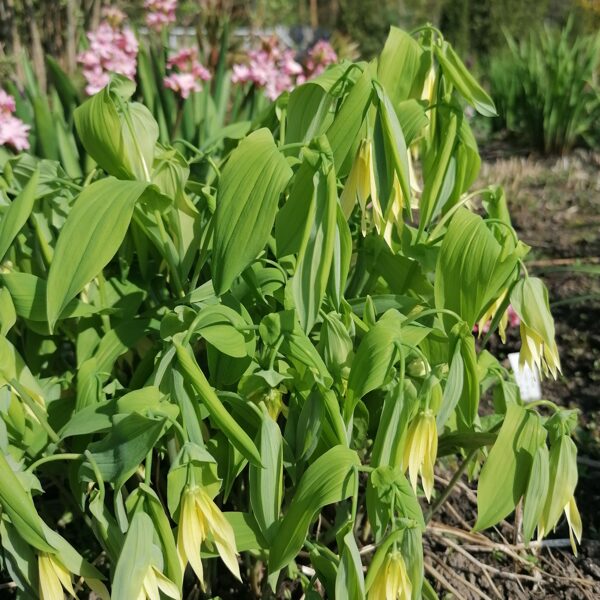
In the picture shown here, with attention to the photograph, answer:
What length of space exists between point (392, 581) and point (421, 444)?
0.15 meters

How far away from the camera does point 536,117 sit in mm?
4430

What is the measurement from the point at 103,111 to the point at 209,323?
0.31 meters

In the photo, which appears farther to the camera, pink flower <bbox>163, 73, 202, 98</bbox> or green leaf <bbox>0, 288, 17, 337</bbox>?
pink flower <bbox>163, 73, 202, 98</bbox>

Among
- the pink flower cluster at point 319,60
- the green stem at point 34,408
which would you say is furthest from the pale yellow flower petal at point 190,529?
the pink flower cluster at point 319,60

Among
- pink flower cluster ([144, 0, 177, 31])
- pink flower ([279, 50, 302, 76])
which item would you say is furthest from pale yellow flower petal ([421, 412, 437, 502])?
pink flower cluster ([144, 0, 177, 31])

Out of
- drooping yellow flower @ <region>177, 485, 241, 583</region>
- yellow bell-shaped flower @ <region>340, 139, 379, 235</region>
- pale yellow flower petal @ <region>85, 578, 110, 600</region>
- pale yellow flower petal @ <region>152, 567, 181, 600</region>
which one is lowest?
pale yellow flower petal @ <region>85, 578, 110, 600</region>

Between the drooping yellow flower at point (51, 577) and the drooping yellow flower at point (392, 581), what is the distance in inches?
13.2

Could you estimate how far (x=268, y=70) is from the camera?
2273mm

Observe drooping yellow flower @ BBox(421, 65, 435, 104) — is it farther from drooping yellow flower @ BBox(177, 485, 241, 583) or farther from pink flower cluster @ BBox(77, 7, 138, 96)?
pink flower cluster @ BBox(77, 7, 138, 96)

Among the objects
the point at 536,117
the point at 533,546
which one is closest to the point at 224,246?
the point at 533,546

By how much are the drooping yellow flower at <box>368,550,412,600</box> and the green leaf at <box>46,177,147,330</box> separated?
1.45 ft

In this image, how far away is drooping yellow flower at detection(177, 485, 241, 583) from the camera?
0.79 meters

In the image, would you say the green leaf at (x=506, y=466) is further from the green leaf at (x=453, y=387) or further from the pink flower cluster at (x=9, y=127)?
the pink flower cluster at (x=9, y=127)

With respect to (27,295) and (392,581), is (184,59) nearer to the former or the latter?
(27,295)
